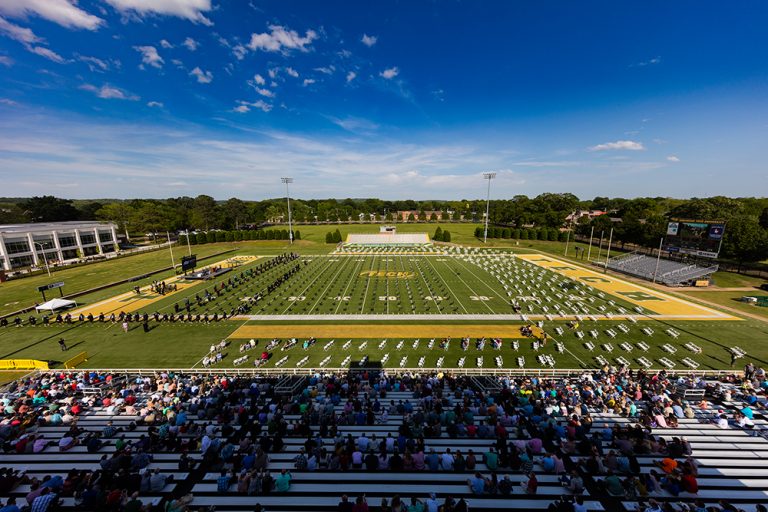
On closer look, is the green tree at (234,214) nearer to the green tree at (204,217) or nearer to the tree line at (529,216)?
the tree line at (529,216)

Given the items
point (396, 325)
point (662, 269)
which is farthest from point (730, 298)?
point (396, 325)

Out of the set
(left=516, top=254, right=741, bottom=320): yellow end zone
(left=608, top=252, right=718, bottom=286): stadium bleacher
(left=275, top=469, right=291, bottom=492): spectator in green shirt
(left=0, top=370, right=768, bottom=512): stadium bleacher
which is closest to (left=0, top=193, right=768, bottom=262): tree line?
(left=608, top=252, right=718, bottom=286): stadium bleacher

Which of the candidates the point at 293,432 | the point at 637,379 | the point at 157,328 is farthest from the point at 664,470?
the point at 157,328

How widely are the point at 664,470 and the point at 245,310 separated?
32215mm

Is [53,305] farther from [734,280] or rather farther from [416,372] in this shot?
[734,280]

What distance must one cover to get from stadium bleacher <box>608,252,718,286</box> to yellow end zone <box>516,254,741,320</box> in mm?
4448

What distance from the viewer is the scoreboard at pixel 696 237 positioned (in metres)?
40.9

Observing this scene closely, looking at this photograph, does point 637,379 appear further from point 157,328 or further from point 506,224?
point 506,224

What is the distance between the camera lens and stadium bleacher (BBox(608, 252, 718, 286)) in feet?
139

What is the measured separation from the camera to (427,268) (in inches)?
2068

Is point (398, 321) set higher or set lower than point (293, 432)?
lower

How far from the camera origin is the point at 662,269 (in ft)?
155

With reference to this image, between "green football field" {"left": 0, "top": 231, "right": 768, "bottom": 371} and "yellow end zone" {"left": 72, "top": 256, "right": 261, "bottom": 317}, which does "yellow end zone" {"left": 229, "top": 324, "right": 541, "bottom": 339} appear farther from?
"yellow end zone" {"left": 72, "top": 256, "right": 261, "bottom": 317}

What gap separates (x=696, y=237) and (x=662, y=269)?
616 centimetres
